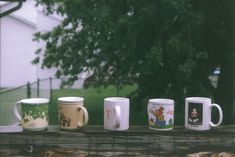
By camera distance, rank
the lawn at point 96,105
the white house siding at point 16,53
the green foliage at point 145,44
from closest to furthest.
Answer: the green foliage at point 145,44 → the lawn at point 96,105 → the white house siding at point 16,53

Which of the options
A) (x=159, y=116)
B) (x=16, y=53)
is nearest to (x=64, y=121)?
(x=159, y=116)

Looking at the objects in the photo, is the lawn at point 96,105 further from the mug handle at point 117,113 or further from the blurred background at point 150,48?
the mug handle at point 117,113

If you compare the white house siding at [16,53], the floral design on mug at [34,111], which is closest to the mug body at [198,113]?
the floral design on mug at [34,111]

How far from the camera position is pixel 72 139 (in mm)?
2232

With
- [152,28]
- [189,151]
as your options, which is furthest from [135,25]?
[189,151]

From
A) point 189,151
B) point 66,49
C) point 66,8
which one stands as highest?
point 66,8

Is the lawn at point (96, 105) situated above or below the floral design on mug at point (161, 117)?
below

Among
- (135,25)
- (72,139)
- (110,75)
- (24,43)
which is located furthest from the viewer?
(24,43)

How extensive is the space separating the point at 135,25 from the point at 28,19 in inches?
601

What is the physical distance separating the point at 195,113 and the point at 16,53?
62.2 feet

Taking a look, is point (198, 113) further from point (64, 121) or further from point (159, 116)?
point (64, 121)

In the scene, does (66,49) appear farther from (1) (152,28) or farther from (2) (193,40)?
(2) (193,40)

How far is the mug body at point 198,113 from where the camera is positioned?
227cm

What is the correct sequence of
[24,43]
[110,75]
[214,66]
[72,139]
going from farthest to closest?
[24,43]
[110,75]
[214,66]
[72,139]
